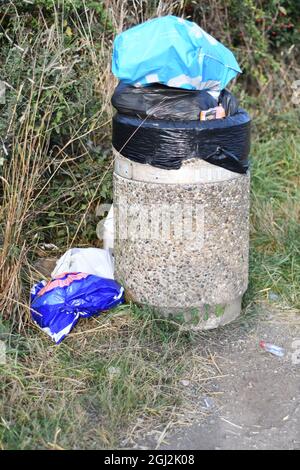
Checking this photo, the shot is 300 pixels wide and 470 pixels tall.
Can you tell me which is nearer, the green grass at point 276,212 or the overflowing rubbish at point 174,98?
the overflowing rubbish at point 174,98

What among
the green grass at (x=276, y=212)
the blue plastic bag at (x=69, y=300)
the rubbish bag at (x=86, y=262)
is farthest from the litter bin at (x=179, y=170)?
the green grass at (x=276, y=212)

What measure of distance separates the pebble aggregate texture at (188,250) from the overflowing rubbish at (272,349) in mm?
269

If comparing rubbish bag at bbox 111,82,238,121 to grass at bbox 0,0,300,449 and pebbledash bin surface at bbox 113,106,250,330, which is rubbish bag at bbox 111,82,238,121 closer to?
pebbledash bin surface at bbox 113,106,250,330

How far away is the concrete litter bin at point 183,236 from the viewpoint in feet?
11.1

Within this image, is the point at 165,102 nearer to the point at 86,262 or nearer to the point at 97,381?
the point at 86,262

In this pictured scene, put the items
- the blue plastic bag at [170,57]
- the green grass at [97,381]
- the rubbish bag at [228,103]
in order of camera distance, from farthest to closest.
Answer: the rubbish bag at [228,103]
the blue plastic bag at [170,57]
the green grass at [97,381]

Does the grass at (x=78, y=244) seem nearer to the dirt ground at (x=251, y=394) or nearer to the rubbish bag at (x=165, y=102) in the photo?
the dirt ground at (x=251, y=394)

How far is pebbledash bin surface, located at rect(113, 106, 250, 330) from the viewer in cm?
336

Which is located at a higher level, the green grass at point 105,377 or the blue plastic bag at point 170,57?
the blue plastic bag at point 170,57

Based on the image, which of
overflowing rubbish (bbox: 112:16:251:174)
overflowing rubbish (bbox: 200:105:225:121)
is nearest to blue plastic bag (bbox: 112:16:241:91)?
overflowing rubbish (bbox: 112:16:251:174)

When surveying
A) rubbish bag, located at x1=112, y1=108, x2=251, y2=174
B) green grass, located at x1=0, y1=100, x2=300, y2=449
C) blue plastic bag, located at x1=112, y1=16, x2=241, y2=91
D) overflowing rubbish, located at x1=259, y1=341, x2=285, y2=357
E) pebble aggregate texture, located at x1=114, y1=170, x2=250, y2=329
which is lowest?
overflowing rubbish, located at x1=259, y1=341, x2=285, y2=357

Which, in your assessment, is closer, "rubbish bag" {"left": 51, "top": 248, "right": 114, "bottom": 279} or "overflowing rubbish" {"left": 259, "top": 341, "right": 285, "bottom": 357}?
"overflowing rubbish" {"left": 259, "top": 341, "right": 285, "bottom": 357}

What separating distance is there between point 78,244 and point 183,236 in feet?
3.63

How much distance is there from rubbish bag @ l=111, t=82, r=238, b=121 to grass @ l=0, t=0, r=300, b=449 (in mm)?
488
